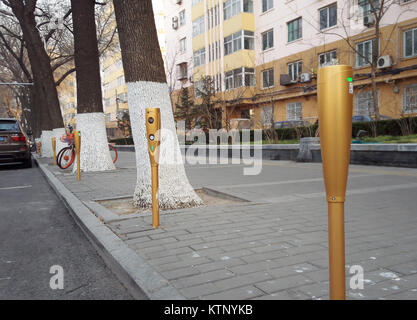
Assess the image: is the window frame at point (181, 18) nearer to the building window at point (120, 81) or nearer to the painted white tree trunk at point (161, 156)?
the building window at point (120, 81)

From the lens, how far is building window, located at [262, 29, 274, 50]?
28.2 meters

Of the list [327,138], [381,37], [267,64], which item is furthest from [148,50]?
[267,64]

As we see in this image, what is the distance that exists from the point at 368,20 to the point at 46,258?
70.8 feet

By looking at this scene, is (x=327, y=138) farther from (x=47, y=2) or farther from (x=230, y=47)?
(x=230, y=47)

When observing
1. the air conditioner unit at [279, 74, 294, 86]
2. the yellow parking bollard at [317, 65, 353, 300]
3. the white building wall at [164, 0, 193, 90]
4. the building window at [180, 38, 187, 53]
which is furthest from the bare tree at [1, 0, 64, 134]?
the building window at [180, 38, 187, 53]

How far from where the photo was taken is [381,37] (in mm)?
20609

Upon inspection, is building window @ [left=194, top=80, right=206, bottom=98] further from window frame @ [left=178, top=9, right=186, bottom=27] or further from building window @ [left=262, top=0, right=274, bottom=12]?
window frame @ [left=178, top=9, right=186, bottom=27]

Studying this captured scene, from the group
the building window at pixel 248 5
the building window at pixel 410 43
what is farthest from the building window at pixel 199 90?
the building window at pixel 410 43

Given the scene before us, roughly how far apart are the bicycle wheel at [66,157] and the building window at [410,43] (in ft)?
57.7

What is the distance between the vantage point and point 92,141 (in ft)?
34.0

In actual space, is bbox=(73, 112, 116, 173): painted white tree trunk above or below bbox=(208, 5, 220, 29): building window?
below

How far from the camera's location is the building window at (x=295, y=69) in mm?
26000

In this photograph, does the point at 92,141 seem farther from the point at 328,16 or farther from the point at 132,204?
the point at 328,16

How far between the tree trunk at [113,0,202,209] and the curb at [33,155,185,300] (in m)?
1.08
